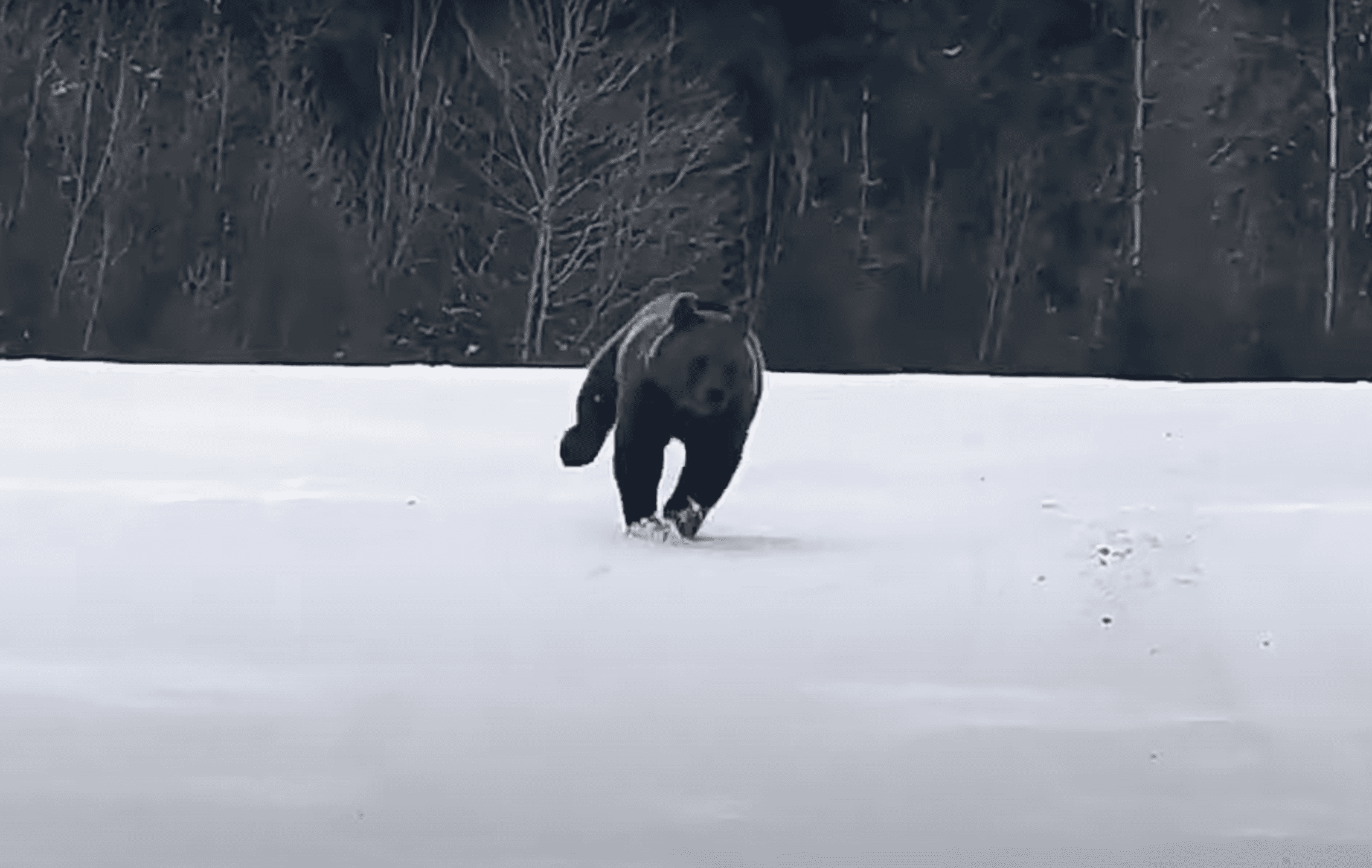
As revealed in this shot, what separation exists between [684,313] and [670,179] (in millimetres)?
17362

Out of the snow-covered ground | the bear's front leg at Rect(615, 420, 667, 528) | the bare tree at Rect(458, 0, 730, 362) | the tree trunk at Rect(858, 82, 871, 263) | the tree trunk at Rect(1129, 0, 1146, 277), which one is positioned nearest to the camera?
the snow-covered ground

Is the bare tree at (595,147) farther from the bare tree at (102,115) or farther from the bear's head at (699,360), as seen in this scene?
the bear's head at (699,360)

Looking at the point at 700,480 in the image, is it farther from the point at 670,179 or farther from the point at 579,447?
the point at 670,179

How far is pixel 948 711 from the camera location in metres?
5.78

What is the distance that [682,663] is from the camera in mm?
6379

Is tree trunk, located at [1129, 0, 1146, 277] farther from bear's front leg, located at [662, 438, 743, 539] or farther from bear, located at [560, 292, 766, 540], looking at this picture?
bear's front leg, located at [662, 438, 743, 539]

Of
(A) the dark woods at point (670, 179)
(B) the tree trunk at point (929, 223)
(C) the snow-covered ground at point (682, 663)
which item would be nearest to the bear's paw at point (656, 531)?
(C) the snow-covered ground at point (682, 663)

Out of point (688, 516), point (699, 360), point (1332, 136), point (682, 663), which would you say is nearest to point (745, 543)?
point (688, 516)

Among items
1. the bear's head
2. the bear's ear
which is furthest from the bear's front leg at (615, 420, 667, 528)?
the bear's ear

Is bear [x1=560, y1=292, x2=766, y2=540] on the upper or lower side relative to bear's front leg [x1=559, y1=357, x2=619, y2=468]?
upper

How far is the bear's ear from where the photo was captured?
27.4 feet

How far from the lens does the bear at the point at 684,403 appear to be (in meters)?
8.35

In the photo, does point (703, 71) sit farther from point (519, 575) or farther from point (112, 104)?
point (519, 575)

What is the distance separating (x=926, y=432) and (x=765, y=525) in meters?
4.67
